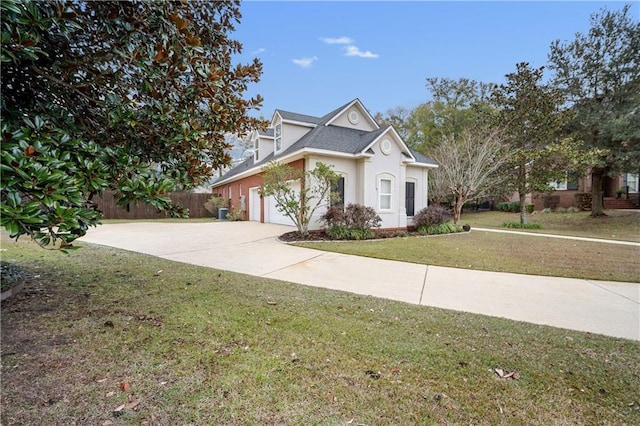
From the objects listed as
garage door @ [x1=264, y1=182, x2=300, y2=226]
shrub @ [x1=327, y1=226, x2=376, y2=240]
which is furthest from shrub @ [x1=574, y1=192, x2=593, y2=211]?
garage door @ [x1=264, y1=182, x2=300, y2=226]

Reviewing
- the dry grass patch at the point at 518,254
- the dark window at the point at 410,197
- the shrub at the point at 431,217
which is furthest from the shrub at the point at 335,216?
the dark window at the point at 410,197

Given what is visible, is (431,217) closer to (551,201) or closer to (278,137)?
(278,137)

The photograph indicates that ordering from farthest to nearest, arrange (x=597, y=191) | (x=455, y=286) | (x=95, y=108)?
(x=597, y=191)
(x=455, y=286)
(x=95, y=108)

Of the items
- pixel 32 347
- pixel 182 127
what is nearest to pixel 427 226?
pixel 182 127

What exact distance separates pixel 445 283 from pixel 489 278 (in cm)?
108

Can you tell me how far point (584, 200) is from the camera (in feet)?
73.6

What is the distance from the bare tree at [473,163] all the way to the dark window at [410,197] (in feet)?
7.03

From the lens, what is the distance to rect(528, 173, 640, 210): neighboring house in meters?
22.1

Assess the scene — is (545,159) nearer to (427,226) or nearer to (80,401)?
(427,226)

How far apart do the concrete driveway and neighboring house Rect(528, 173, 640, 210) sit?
21.1m

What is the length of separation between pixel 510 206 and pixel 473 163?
1318 centimetres

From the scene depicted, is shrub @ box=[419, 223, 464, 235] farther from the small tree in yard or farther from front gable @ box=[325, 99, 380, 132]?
front gable @ box=[325, 99, 380, 132]

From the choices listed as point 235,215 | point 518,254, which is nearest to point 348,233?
point 518,254

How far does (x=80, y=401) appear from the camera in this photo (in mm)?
2158
